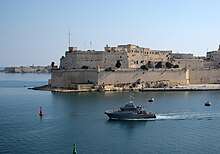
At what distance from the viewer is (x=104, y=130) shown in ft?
53.4

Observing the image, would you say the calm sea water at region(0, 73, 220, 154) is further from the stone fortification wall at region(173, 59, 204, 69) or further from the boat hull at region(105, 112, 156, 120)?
the stone fortification wall at region(173, 59, 204, 69)

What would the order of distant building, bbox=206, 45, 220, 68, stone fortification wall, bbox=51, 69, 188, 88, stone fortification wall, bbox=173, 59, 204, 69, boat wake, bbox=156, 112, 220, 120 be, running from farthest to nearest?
distant building, bbox=206, 45, 220, 68
stone fortification wall, bbox=173, 59, 204, 69
stone fortification wall, bbox=51, 69, 188, 88
boat wake, bbox=156, 112, 220, 120

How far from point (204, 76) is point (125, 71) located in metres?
8.37

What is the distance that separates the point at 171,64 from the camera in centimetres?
3906

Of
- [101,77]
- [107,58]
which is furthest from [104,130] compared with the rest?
[107,58]

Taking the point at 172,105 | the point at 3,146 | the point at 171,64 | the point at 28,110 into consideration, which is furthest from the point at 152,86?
the point at 3,146

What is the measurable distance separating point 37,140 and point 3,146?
4.28 feet

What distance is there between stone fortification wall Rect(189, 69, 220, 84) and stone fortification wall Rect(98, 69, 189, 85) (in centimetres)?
134

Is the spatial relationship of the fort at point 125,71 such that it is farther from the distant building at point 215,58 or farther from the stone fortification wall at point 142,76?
the distant building at point 215,58

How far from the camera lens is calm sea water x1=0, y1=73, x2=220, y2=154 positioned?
1342cm

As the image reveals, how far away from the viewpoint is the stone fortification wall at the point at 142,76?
33.9 m

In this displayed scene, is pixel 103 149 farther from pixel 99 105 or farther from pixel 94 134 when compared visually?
pixel 99 105

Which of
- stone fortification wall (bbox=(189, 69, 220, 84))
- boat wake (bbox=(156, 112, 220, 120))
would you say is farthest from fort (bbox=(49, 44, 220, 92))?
boat wake (bbox=(156, 112, 220, 120))

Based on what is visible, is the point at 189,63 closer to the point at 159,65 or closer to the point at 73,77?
the point at 159,65
